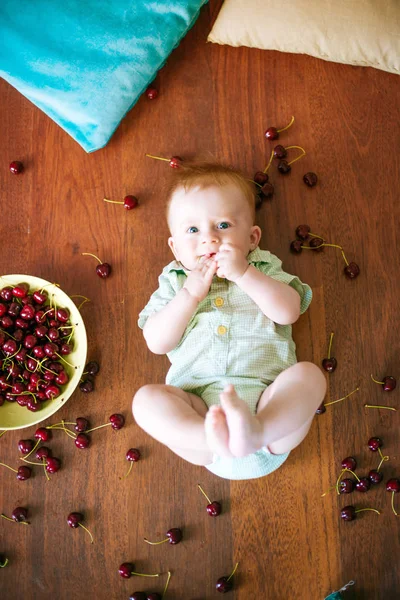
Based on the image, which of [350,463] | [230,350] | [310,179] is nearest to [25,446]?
[230,350]

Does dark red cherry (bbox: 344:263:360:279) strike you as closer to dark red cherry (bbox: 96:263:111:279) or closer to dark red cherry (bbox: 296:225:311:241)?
dark red cherry (bbox: 296:225:311:241)

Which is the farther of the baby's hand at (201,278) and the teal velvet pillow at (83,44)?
the teal velvet pillow at (83,44)

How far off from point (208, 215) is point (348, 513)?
0.81 metres

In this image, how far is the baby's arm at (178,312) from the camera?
3.88 ft

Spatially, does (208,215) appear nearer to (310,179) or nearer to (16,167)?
(310,179)

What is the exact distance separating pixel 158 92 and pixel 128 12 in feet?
0.72

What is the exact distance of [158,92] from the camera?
1.60m

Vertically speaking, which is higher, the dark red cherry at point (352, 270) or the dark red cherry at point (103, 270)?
the dark red cherry at point (103, 270)

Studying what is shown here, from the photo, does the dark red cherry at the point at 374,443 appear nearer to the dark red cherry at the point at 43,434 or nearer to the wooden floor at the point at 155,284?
the wooden floor at the point at 155,284

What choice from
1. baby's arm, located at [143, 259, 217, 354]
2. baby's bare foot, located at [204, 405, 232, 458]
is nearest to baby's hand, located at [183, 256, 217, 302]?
baby's arm, located at [143, 259, 217, 354]

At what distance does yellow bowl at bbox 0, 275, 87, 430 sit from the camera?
1.36m

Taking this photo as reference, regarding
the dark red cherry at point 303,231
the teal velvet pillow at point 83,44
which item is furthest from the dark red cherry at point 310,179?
the teal velvet pillow at point 83,44

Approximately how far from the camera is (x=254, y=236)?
1.30 m

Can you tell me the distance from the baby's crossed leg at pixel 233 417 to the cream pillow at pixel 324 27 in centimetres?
90
